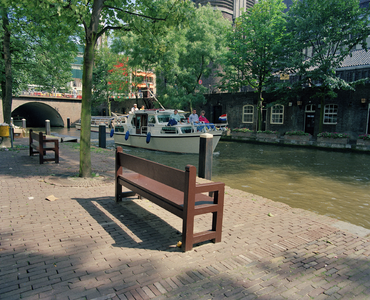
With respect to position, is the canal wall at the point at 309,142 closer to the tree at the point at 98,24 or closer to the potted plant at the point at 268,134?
the potted plant at the point at 268,134

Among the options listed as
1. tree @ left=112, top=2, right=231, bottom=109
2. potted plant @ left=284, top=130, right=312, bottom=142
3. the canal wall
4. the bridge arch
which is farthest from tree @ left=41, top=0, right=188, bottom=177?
the bridge arch

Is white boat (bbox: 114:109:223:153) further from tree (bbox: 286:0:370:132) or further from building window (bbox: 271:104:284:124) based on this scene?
building window (bbox: 271:104:284:124)

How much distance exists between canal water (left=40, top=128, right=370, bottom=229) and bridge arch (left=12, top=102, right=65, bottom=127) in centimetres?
2944

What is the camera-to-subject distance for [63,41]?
7234 mm

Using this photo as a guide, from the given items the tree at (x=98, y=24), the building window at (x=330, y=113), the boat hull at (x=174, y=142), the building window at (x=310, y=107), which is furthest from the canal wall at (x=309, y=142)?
the tree at (x=98, y=24)

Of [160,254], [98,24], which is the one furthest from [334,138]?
[160,254]

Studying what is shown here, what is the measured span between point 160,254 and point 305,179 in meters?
7.83

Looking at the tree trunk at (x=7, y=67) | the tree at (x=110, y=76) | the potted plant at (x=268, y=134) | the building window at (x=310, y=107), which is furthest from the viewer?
the tree at (x=110, y=76)

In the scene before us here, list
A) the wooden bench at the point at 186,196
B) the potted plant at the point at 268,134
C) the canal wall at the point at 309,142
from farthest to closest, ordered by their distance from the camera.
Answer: the potted plant at the point at 268,134 < the canal wall at the point at 309,142 < the wooden bench at the point at 186,196

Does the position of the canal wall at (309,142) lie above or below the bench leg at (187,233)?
above

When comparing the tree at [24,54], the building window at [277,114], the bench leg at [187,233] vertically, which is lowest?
the bench leg at [187,233]

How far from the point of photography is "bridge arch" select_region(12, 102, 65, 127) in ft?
129

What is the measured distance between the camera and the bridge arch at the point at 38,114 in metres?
39.3

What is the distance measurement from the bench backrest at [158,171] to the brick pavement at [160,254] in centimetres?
75
